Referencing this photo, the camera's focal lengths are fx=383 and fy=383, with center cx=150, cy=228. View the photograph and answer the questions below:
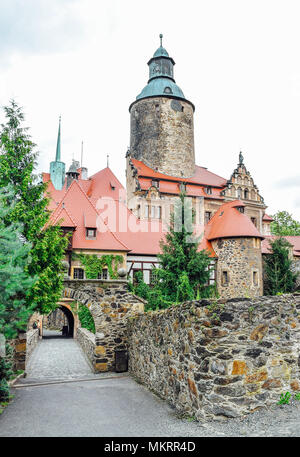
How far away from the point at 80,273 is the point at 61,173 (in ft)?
87.8

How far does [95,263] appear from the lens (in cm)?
2286

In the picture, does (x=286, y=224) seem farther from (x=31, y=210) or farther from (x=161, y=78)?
(x=31, y=210)

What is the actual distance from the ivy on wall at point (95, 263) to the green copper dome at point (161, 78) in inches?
782

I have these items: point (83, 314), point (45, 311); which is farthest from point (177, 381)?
point (83, 314)

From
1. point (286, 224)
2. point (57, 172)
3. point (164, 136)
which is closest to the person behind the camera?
point (164, 136)

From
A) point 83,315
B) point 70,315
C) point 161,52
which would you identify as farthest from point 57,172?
point 83,315

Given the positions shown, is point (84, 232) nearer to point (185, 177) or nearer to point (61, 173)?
point (185, 177)

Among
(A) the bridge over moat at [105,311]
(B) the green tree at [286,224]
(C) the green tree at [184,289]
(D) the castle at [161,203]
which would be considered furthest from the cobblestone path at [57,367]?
(B) the green tree at [286,224]

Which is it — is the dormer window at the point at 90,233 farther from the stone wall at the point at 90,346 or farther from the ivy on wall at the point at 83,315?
the stone wall at the point at 90,346

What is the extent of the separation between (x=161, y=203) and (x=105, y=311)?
2087 cm

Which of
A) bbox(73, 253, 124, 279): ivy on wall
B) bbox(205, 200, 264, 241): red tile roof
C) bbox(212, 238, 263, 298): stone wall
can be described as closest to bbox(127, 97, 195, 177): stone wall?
bbox(205, 200, 264, 241): red tile roof

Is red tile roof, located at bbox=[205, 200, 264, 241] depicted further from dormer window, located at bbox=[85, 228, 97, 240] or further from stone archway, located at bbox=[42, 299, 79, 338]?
stone archway, located at bbox=[42, 299, 79, 338]

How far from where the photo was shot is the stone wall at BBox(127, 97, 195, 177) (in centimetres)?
3559

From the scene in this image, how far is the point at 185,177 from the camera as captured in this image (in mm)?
35625
